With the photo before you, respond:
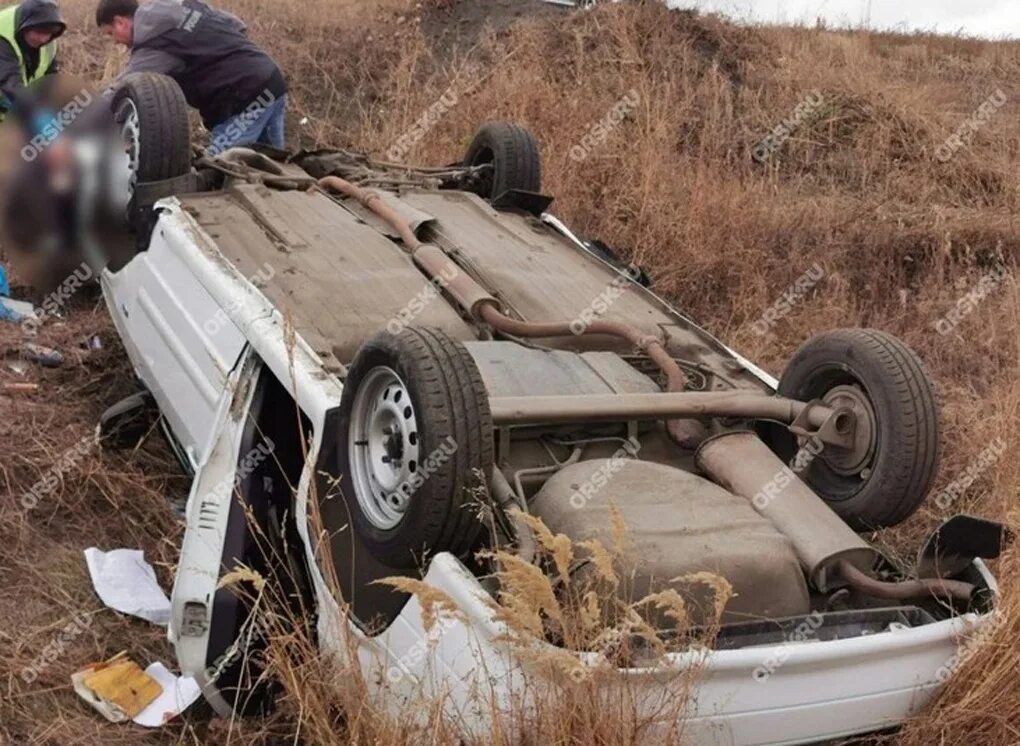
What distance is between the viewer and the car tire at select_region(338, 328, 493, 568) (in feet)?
7.38

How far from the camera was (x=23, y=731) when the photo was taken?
2666 millimetres

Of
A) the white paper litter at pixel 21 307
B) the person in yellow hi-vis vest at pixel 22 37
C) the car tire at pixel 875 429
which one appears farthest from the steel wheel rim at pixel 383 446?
the person in yellow hi-vis vest at pixel 22 37

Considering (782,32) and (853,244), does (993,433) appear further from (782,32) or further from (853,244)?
(782,32)

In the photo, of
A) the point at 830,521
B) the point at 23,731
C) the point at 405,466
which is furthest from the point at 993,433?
the point at 23,731

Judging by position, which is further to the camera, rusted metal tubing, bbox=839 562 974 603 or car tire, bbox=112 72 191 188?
car tire, bbox=112 72 191 188

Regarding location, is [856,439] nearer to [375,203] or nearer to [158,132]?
[375,203]

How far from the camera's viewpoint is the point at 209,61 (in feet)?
18.3

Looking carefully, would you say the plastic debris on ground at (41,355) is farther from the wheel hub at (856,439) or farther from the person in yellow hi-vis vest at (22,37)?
the wheel hub at (856,439)

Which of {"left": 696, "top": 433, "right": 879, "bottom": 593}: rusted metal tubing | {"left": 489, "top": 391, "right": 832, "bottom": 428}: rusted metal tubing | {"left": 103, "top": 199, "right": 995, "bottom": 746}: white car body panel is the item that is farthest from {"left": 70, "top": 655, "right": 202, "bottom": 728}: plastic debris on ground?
{"left": 696, "top": 433, "right": 879, "bottom": 593}: rusted metal tubing

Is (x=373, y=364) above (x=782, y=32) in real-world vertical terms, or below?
below

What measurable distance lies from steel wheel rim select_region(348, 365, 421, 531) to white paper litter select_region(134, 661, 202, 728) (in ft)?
2.53

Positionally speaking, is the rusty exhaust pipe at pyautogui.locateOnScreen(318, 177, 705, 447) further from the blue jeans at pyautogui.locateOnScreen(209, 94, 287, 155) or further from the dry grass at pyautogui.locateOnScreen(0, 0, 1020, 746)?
the blue jeans at pyautogui.locateOnScreen(209, 94, 287, 155)

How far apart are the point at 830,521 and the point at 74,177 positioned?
10.9 feet

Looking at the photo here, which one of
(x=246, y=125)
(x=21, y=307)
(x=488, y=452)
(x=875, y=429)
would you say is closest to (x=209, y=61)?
(x=246, y=125)
